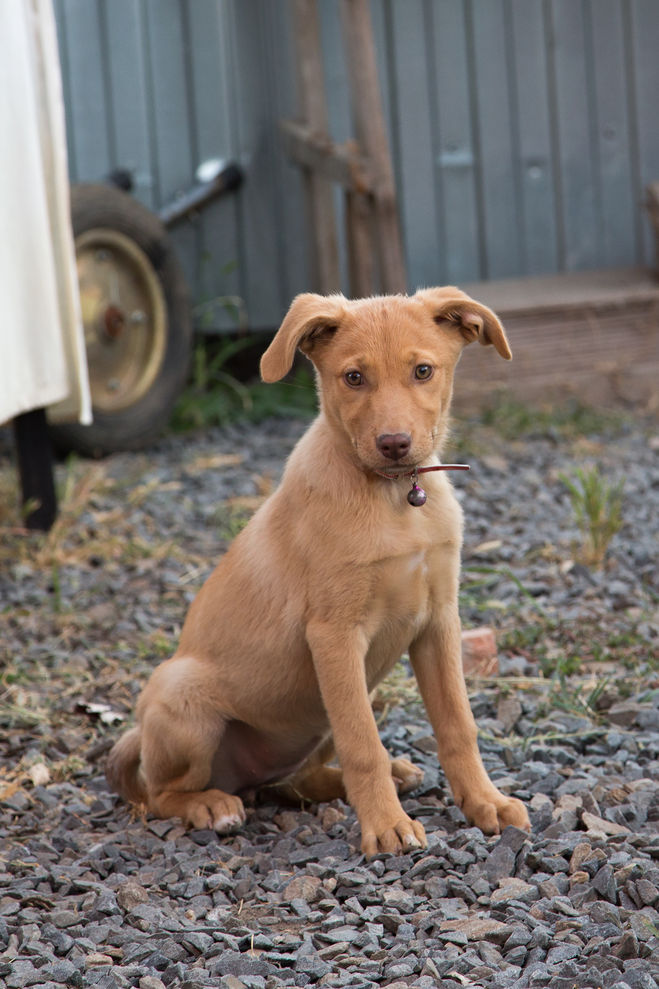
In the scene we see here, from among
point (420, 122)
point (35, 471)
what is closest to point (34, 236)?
point (35, 471)

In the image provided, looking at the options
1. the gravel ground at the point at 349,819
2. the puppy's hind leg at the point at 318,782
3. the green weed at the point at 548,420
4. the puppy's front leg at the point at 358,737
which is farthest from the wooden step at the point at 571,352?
the puppy's front leg at the point at 358,737

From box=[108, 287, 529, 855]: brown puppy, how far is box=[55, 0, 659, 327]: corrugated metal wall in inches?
197

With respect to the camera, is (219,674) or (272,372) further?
(219,674)

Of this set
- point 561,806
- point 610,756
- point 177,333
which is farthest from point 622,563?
point 177,333

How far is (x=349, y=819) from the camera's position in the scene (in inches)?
108

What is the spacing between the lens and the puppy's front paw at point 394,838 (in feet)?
7.96

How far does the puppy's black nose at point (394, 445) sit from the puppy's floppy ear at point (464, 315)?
346 millimetres

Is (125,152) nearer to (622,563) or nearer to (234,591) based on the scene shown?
(622,563)

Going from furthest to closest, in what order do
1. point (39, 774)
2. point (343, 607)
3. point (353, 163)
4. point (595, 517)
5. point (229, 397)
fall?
point (229, 397)
point (353, 163)
point (595, 517)
point (39, 774)
point (343, 607)

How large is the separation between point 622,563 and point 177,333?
11.0 feet

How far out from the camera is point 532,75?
8.21 m

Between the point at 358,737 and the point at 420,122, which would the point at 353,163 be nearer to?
the point at 420,122

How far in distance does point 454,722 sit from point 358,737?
0.92 ft

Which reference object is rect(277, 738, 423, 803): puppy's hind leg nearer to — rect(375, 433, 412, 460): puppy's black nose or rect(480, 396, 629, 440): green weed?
rect(375, 433, 412, 460): puppy's black nose
